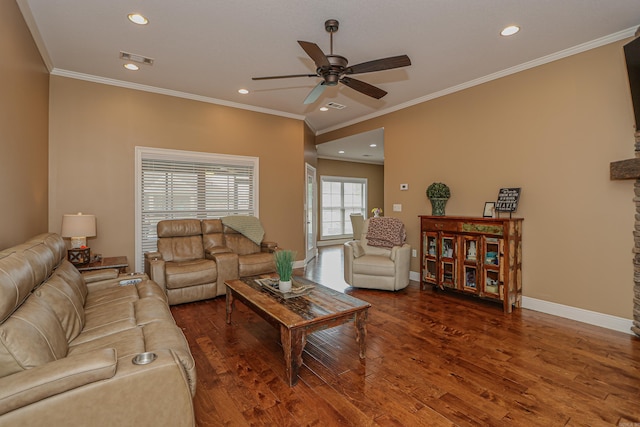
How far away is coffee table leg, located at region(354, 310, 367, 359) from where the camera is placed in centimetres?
246

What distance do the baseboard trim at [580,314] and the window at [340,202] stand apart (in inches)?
250

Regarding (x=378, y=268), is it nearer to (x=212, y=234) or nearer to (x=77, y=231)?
(x=212, y=234)

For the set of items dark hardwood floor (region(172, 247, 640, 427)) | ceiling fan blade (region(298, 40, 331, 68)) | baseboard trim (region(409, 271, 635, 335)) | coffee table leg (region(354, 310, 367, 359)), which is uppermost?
ceiling fan blade (region(298, 40, 331, 68))

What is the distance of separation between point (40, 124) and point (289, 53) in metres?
2.92

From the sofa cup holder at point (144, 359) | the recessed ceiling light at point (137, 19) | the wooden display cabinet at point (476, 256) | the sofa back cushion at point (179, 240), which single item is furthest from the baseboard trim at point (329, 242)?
the sofa cup holder at point (144, 359)

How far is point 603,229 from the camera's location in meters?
3.18

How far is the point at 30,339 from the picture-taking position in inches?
53.4

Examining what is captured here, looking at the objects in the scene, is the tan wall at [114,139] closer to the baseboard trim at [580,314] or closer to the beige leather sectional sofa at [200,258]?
the beige leather sectional sofa at [200,258]

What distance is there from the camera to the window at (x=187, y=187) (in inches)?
180

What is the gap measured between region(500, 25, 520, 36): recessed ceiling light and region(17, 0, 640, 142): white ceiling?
0.21 feet

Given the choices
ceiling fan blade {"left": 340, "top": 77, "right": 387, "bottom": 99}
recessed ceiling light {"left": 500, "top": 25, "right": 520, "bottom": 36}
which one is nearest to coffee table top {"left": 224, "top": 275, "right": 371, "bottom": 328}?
ceiling fan blade {"left": 340, "top": 77, "right": 387, "bottom": 99}

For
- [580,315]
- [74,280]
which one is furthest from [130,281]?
[580,315]

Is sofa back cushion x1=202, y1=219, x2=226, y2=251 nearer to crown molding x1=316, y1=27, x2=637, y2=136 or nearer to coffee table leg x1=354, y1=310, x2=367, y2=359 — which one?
coffee table leg x1=354, y1=310, x2=367, y2=359

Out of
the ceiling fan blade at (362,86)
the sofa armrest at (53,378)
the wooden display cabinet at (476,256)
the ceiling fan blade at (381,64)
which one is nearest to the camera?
the sofa armrest at (53,378)
